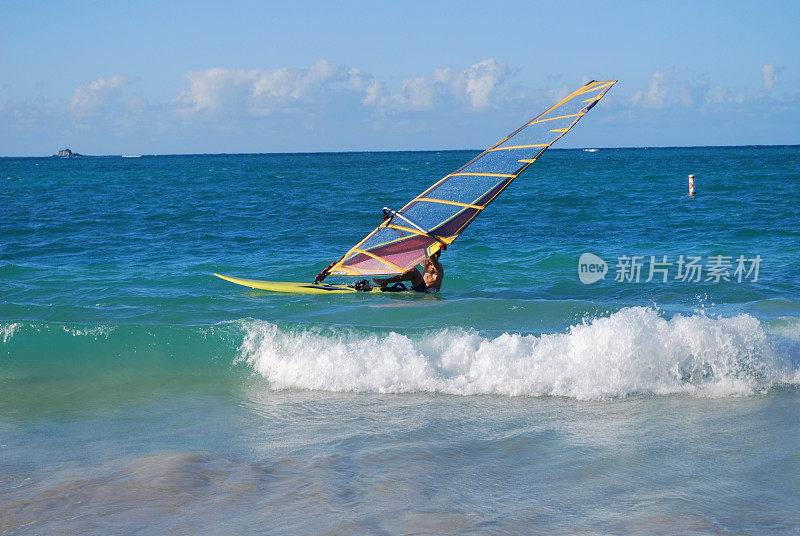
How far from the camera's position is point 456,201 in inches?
341

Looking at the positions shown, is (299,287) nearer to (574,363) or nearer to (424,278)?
(424,278)

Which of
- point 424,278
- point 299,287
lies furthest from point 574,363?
point 299,287

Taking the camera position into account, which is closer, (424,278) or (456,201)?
(456,201)

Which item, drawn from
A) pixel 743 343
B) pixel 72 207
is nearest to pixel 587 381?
pixel 743 343

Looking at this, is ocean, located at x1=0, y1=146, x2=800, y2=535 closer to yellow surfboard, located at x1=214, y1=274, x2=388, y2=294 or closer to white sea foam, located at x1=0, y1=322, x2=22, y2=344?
white sea foam, located at x1=0, y1=322, x2=22, y2=344

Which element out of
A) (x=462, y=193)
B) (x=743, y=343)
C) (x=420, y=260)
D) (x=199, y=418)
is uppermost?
(x=462, y=193)

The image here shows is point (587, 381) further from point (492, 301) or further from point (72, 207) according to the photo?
point (72, 207)

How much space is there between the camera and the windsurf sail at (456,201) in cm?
841

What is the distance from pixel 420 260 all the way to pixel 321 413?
11.1ft

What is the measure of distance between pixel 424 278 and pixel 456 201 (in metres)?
1.18

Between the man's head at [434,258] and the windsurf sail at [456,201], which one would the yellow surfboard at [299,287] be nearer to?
the windsurf sail at [456,201]

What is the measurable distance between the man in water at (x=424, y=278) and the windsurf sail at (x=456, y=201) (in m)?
0.49

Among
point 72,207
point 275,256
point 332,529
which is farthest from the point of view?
point 72,207

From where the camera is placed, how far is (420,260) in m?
8.40
